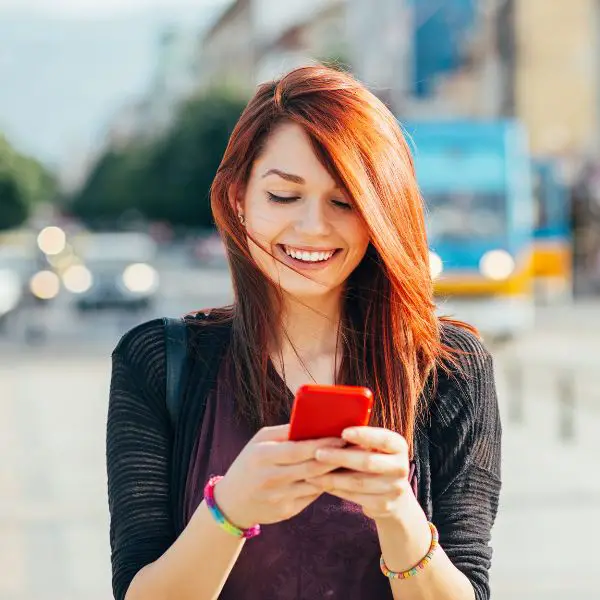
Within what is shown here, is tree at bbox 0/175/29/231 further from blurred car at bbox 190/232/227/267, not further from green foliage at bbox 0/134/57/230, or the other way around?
blurred car at bbox 190/232/227/267

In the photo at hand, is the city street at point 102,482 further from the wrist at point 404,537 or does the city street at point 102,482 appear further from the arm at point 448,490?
the wrist at point 404,537

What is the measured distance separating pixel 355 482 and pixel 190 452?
15.4 inches

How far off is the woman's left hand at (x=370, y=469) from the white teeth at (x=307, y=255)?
0.44m

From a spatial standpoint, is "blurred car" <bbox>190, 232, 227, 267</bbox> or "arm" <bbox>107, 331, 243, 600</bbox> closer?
"arm" <bbox>107, 331, 243, 600</bbox>

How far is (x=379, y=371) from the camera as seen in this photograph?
81.4 inches

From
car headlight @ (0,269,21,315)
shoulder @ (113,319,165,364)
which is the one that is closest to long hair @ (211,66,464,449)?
shoulder @ (113,319,165,364)

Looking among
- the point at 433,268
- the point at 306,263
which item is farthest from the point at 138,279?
the point at 306,263

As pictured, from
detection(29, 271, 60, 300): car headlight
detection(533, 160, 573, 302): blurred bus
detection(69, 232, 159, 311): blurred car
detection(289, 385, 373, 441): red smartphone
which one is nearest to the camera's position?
detection(289, 385, 373, 441): red smartphone

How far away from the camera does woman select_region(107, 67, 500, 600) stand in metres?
1.89

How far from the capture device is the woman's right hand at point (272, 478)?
161cm

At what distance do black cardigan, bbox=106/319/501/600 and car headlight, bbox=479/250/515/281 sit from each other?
1339cm

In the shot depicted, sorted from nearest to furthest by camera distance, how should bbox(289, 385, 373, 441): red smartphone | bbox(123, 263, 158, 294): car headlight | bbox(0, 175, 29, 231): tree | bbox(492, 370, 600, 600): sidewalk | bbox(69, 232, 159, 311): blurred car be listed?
bbox(289, 385, 373, 441): red smartphone → bbox(492, 370, 600, 600): sidewalk → bbox(69, 232, 159, 311): blurred car → bbox(123, 263, 158, 294): car headlight → bbox(0, 175, 29, 231): tree

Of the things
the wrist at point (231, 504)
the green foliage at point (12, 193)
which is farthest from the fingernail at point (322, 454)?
the green foliage at point (12, 193)

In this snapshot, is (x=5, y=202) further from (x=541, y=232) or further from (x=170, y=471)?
(x=170, y=471)
